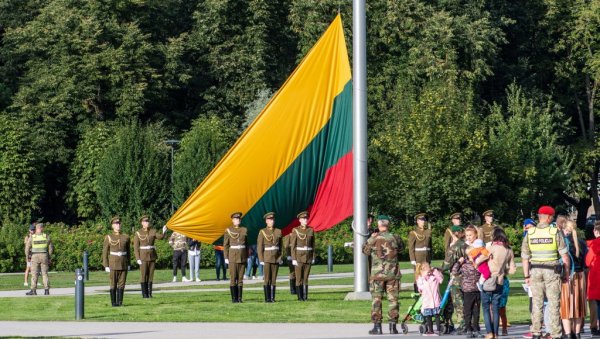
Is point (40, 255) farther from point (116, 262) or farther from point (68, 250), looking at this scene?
point (68, 250)

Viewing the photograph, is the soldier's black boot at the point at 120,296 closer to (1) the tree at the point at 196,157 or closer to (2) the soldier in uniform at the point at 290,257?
(2) the soldier in uniform at the point at 290,257

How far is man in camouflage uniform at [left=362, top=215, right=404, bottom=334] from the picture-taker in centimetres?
1998

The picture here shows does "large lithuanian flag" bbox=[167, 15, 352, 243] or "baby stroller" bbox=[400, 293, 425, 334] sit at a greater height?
"large lithuanian flag" bbox=[167, 15, 352, 243]

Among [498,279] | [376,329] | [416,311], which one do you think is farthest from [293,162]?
[498,279]

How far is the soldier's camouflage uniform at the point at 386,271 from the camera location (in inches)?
787

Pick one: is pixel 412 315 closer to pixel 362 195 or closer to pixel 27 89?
pixel 362 195

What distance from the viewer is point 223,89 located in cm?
6800

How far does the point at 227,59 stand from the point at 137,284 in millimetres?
31079

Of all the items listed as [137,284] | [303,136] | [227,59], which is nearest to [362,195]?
[303,136]

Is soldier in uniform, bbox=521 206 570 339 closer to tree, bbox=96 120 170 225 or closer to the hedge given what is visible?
the hedge

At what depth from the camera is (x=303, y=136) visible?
84.5ft

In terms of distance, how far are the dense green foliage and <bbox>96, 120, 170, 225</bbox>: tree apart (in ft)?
0.26

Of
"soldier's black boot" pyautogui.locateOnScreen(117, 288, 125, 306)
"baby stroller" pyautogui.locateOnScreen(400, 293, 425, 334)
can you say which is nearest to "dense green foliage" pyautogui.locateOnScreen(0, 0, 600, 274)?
"soldier's black boot" pyautogui.locateOnScreen(117, 288, 125, 306)

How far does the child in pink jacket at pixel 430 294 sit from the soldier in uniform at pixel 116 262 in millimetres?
8593
